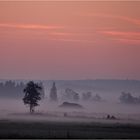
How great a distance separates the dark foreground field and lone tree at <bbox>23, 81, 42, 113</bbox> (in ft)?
0.72

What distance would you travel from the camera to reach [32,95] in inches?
190

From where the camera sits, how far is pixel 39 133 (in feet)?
16.0

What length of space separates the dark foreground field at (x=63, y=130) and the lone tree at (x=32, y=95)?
220 mm

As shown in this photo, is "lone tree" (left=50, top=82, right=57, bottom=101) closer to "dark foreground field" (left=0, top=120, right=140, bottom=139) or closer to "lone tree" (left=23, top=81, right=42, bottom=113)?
"lone tree" (left=23, top=81, right=42, bottom=113)

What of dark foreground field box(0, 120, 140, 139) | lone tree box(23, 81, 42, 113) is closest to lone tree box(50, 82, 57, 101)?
lone tree box(23, 81, 42, 113)

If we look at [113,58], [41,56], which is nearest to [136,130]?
[113,58]

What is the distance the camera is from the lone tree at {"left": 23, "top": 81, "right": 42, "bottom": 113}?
483 centimetres

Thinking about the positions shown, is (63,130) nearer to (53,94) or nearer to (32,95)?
(53,94)

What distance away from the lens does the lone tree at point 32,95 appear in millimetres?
4828

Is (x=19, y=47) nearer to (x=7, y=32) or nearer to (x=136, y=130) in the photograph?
(x=7, y=32)

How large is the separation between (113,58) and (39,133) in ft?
4.03

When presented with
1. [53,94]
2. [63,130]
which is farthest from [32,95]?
[63,130]

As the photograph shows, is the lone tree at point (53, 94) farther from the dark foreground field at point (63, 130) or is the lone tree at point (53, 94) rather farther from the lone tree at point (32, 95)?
the dark foreground field at point (63, 130)

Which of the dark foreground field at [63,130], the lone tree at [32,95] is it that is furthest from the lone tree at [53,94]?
the dark foreground field at [63,130]
